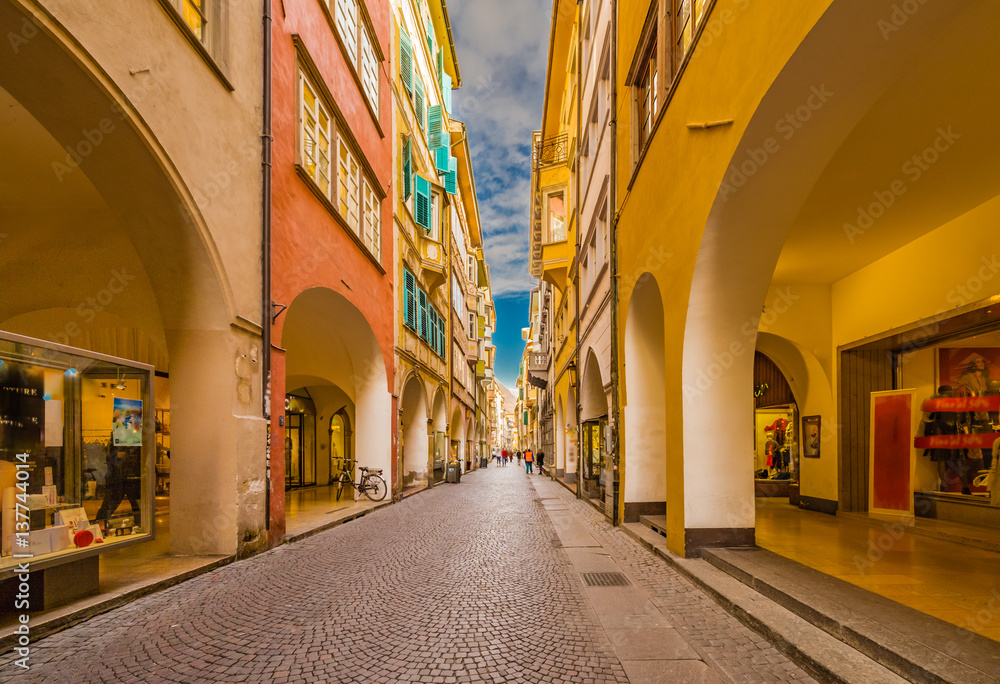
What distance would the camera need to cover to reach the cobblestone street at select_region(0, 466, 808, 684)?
3.71m

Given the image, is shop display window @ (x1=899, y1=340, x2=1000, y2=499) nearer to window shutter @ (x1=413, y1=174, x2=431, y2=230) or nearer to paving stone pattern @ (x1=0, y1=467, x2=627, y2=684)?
paving stone pattern @ (x1=0, y1=467, x2=627, y2=684)

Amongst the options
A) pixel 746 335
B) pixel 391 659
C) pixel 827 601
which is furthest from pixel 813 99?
pixel 391 659

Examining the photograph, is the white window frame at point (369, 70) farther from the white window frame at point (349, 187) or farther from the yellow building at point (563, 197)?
the yellow building at point (563, 197)

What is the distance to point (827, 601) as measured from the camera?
14.1 ft

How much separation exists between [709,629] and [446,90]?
2735 cm

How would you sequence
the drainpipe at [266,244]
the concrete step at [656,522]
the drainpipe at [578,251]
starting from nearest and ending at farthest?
the drainpipe at [266,244] → the concrete step at [656,522] → the drainpipe at [578,251]

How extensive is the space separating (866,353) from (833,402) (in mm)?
1108

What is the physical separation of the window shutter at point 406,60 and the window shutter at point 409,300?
6372mm

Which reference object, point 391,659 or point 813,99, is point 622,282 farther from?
point 391,659

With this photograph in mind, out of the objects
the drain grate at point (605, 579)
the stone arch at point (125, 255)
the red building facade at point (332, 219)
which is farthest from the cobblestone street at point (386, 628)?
the red building facade at point (332, 219)

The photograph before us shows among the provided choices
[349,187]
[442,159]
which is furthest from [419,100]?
[349,187]

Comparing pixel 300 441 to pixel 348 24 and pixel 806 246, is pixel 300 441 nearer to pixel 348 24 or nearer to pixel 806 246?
pixel 348 24

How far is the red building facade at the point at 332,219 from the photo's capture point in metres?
9.04

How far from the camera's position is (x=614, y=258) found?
11.5m
